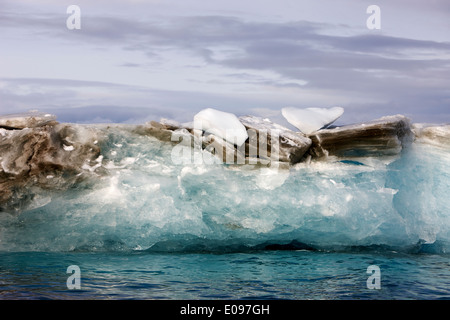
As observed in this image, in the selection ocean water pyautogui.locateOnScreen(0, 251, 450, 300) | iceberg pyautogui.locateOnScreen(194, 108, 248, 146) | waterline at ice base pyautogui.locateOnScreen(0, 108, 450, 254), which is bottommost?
ocean water pyautogui.locateOnScreen(0, 251, 450, 300)

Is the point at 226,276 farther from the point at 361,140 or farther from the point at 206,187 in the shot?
the point at 361,140

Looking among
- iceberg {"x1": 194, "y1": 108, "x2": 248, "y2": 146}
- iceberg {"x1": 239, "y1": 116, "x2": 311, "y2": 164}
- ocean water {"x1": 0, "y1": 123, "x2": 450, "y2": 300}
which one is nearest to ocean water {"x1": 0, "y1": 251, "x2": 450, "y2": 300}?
ocean water {"x1": 0, "y1": 123, "x2": 450, "y2": 300}

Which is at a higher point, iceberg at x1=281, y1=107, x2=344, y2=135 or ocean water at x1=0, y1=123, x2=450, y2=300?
iceberg at x1=281, y1=107, x2=344, y2=135

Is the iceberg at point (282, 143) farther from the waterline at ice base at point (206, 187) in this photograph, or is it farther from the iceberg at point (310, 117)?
the iceberg at point (310, 117)

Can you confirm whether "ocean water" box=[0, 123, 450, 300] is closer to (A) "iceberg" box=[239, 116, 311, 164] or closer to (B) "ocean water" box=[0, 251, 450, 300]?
(B) "ocean water" box=[0, 251, 450, 300]

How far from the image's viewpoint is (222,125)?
984 centimetres

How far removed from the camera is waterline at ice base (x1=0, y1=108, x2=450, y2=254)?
384 inches

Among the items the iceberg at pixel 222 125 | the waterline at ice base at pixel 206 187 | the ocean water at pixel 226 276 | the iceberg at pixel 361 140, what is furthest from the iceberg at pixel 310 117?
the ocean water at pixel 226 276

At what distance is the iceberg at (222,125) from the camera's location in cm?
978

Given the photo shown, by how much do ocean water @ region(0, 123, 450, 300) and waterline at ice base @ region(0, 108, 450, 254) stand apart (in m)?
0.02

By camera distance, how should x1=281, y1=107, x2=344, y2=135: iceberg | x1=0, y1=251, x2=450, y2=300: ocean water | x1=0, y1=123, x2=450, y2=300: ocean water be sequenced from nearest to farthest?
1. x1=0, y1=251, x2=450, y2=300: ocean water
2. x1=0, y1=123, x2=450, y2=300: ocean water
3. x1=281, y1=107, x2=344, y2=135: iceberg

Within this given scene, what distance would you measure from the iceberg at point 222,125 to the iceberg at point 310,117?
975 millimetres

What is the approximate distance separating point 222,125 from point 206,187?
1.09 meters
